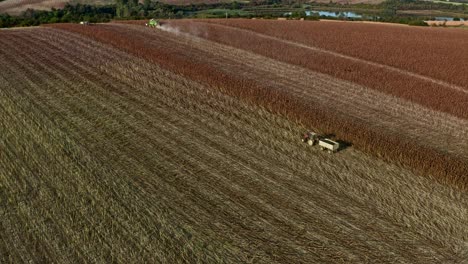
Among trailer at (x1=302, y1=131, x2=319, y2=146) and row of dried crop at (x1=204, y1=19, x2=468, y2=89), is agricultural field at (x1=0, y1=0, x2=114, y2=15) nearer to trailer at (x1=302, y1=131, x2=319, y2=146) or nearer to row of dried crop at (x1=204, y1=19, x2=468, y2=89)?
row of dried crop at (x1=204, y1=19, x2=468, y2=89)

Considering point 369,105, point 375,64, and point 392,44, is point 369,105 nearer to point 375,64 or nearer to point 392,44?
point 375,64

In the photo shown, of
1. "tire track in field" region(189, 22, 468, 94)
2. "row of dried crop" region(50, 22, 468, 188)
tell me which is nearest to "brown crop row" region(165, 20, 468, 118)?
"tire track in field" region(189, 22, 468, 94)

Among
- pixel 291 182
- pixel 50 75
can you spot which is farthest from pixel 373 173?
pixel 50 75

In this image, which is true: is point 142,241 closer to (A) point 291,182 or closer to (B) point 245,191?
(B) point 245,191

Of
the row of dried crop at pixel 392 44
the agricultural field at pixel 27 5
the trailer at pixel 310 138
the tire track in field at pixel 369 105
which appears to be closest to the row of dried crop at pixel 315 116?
the tire track in field at pixel 369 105

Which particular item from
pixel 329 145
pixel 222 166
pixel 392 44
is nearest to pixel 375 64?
pixel 392 44

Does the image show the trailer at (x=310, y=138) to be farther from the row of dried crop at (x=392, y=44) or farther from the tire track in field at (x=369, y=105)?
the row of dried crop at (x=392, y=44)
